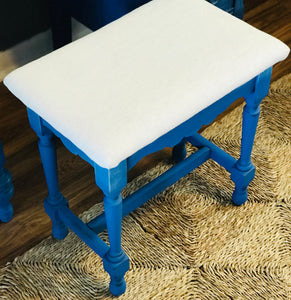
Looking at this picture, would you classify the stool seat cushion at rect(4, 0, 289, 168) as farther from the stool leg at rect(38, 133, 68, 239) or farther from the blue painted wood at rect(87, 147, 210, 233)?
the blue painted wood at rect(87, 147, 210, 233)

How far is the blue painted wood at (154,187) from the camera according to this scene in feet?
4.68

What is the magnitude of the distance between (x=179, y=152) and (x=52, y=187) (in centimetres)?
41

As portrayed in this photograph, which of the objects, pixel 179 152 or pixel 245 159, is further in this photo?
pixel 179 152

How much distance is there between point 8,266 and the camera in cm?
146

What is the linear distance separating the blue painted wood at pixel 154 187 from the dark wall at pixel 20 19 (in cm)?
74

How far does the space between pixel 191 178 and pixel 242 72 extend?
0.49 m

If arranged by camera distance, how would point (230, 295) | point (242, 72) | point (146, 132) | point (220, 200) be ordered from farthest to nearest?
point (220, 200) < point (230, 295) < point (242, 72) < point (146, 132)

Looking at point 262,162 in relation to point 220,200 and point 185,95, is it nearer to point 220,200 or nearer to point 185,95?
point 220,200

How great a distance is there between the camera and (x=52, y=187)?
55.2 inches

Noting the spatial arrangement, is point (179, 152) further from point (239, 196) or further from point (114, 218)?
point (114, 218)

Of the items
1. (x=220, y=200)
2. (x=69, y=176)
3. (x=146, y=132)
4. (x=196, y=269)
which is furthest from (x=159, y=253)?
(x=146, y=132)

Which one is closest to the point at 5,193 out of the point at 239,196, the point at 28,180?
the point at 28,180

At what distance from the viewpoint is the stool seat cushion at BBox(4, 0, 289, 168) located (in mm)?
1118

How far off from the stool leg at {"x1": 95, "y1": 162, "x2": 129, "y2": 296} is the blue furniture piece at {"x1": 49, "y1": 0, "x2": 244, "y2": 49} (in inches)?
24.4
